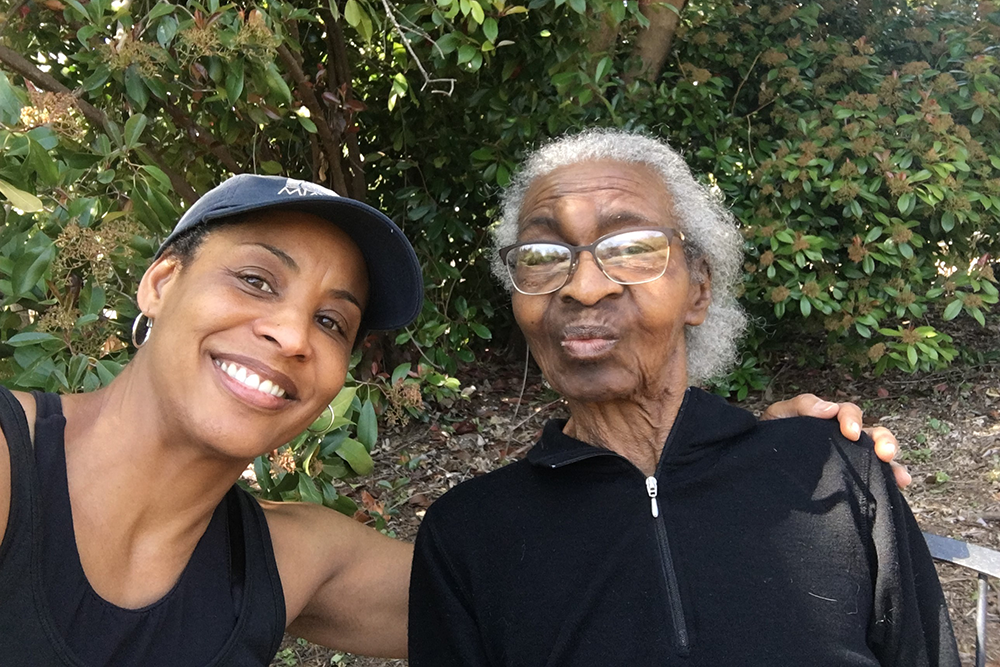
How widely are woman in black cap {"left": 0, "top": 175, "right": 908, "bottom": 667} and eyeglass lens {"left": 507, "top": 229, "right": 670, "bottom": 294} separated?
0.36 m

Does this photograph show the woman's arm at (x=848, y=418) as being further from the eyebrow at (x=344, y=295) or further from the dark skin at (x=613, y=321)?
the eyebrow at (x=344, y=295)

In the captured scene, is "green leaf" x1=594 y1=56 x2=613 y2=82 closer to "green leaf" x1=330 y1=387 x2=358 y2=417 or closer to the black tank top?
"green leaf" x1=330 y1=387 x2=358 y2=417

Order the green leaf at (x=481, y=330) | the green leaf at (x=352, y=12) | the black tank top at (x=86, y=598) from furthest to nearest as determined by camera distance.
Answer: the green leaf at (x=481, y=330)
the green leaf at (x=352, y=12)
the black tank top at (x=86, y=598)

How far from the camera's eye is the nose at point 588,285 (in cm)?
178

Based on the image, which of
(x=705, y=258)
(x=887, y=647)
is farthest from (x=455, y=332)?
(x=887, y=647)

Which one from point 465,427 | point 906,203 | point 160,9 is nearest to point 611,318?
point 160,9

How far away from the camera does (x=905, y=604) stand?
5.33 feet

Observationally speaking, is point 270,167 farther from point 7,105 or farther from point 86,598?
point 86,598

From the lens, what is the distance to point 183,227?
1554 millimetres

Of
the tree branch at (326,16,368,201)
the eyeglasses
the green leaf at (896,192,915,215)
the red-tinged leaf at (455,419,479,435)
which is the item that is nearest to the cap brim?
the eyeglasses

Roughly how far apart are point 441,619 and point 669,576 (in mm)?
581

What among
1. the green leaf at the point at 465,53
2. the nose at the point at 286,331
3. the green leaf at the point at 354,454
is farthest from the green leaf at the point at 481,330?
the nose at the point at 286,331

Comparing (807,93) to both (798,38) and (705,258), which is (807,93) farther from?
(705,258)

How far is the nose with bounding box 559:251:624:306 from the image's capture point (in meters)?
1.78
